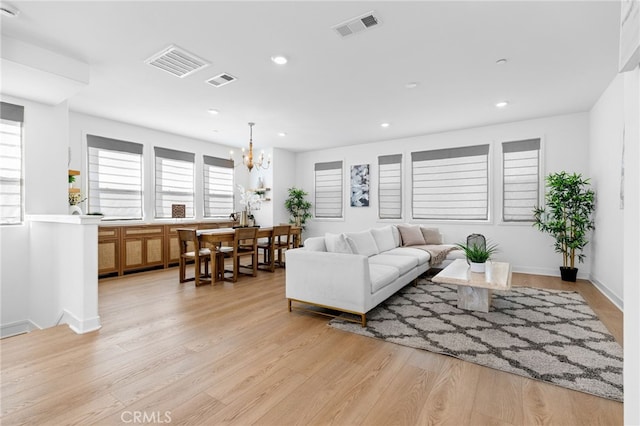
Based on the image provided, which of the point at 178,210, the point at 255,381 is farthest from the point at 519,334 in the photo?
the point at 178,210

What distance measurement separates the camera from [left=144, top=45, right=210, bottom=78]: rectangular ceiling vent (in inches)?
122

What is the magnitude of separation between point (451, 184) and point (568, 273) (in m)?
2.42

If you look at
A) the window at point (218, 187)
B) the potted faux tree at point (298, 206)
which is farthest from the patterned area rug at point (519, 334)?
the window at point (218, 187)

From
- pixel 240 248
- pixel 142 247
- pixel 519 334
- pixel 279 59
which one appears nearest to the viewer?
pixel 519 334

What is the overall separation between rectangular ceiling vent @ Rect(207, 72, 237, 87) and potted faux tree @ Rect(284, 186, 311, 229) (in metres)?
4.23

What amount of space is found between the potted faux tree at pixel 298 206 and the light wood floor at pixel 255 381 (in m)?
4.93

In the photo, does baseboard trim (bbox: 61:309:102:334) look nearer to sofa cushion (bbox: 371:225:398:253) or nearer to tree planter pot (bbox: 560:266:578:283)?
sofa cushion (bbox: 371:225:398:253)

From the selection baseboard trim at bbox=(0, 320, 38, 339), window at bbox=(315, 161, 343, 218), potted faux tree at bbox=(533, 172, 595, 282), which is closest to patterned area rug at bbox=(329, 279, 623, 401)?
potted faux tree at bbox=(533, 172, 595, 282)

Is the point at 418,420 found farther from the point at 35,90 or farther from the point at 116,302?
the point at 35,90

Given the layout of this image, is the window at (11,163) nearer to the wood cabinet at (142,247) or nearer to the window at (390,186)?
the wood cabinet at (142,247)

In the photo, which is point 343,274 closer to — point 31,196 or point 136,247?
point 31,196

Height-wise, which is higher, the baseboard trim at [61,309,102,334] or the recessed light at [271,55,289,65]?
the recessed light at [271,55,289,65]

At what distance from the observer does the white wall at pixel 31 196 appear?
140 inches

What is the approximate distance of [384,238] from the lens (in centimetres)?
527
